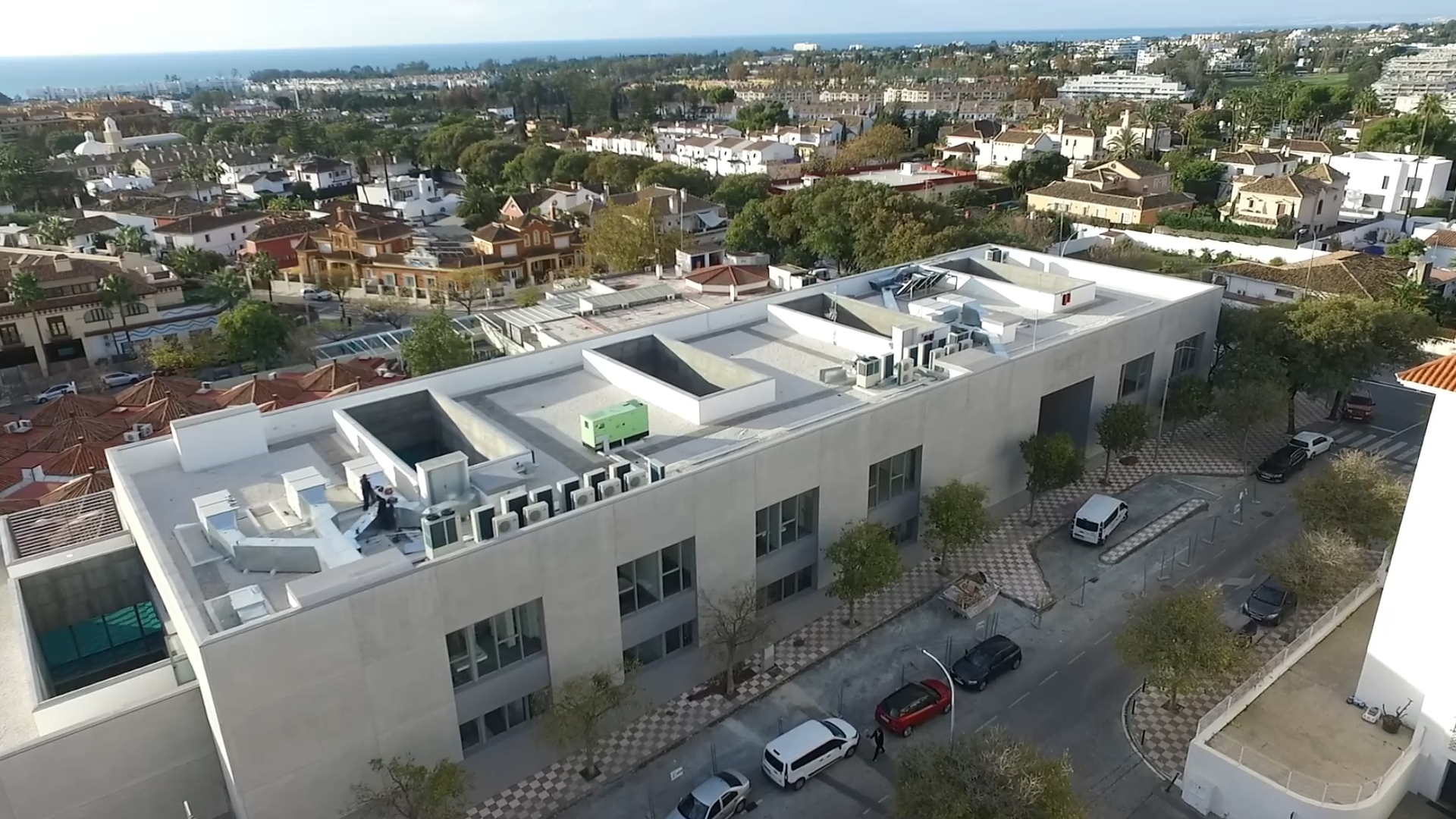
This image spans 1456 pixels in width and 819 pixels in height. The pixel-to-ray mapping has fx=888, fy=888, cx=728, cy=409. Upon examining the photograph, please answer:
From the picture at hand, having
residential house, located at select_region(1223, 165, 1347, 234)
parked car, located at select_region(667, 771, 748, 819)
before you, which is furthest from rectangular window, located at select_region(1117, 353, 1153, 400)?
residential house, located at select_region(1223, 165, 1347, 234)

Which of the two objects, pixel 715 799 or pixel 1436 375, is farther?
pixel 715 799

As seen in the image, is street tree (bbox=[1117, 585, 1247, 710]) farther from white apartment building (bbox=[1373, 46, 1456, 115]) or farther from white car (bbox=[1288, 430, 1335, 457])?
white apartment building (bbox=[1373, 46, 1456, 115])

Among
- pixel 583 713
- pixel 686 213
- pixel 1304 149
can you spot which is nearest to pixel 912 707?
pixel 583 713

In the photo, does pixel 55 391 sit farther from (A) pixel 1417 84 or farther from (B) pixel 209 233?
(A) pixel 1417 84

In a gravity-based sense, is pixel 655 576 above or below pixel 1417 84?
below

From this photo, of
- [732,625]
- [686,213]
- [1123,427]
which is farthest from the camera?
[686,213]

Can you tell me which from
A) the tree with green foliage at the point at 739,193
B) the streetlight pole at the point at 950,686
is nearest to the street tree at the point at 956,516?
the streetlight pole at the point at 950,686

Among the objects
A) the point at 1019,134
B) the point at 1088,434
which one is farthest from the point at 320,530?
the point at 1019,134
